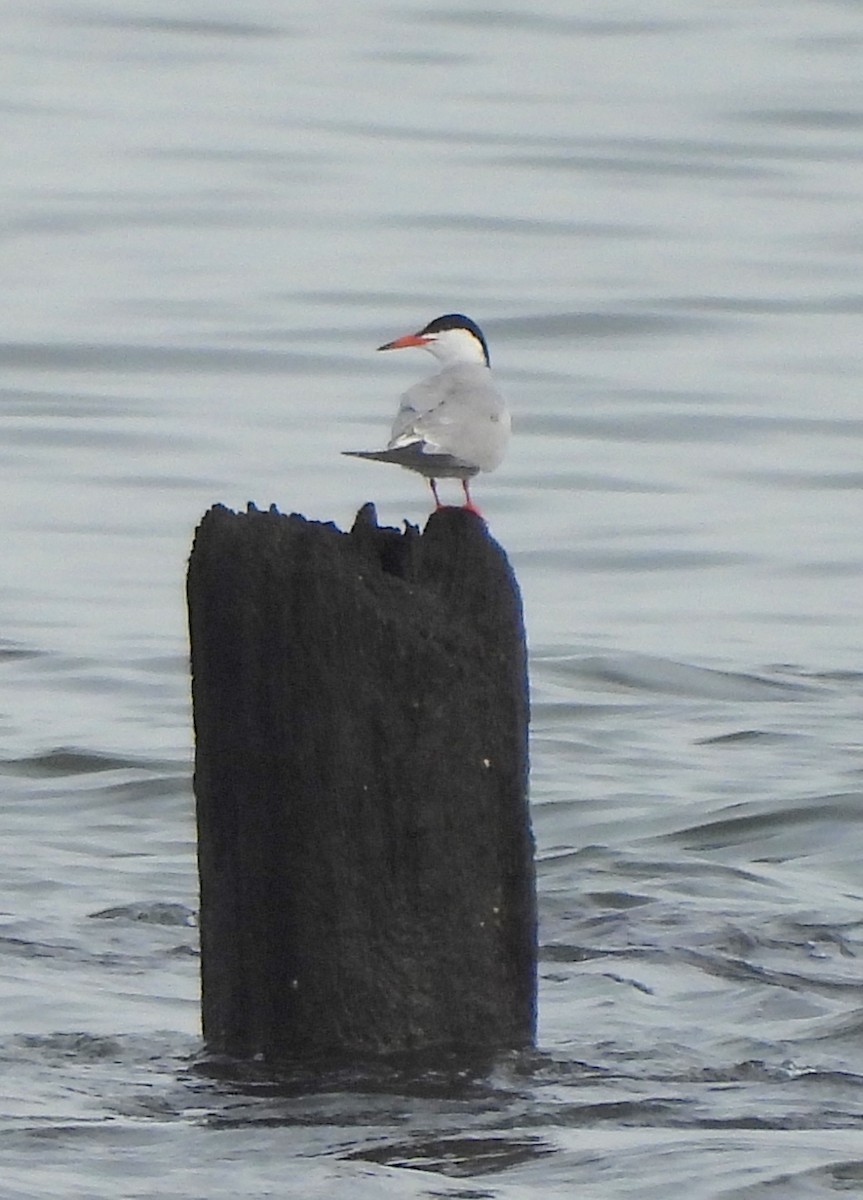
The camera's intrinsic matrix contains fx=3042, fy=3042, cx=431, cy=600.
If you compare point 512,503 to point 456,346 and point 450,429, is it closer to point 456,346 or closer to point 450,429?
point 456,346

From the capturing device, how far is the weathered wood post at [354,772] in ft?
19.2

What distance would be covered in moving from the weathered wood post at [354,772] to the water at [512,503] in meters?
0.21

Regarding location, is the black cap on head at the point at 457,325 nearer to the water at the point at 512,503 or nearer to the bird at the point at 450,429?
the water at the point at 512,503

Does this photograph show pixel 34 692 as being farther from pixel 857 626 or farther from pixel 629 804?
pixel 857 626

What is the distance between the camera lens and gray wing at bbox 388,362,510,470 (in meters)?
7.65

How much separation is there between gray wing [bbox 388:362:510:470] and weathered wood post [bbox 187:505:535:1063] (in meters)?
1.67

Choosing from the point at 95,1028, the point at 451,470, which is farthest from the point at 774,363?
the point at 95,1028

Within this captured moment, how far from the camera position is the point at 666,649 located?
439 inches

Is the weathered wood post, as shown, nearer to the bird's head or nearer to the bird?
the bird

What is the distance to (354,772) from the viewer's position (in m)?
5.88

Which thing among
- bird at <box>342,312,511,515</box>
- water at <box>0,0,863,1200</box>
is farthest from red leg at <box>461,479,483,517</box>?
water at <box>0,0,863,1200</box>

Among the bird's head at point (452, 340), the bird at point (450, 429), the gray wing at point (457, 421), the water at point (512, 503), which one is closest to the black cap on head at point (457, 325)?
the bird's head at point (452, 340)

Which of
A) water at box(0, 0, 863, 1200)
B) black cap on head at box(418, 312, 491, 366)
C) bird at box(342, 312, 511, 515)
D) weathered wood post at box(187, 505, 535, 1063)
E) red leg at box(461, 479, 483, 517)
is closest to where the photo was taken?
weathered wood post at box(187, 505, 535, 1063)

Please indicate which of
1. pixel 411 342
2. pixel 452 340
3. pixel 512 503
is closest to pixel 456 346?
pixel 452 340
